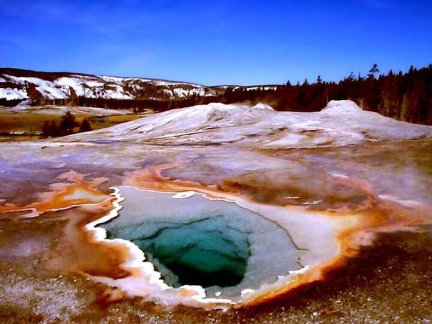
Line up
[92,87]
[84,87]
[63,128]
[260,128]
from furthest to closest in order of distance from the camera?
[92,87], [84,87], [63,128], [260,128]

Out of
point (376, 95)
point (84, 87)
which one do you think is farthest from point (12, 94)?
point (376, 95)

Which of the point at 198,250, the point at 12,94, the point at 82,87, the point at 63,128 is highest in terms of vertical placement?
the point at 82,87

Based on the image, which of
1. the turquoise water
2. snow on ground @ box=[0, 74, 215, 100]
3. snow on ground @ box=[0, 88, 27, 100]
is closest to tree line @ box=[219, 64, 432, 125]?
the turquoise water

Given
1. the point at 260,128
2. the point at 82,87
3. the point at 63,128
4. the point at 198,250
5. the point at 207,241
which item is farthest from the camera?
the point at 82,87

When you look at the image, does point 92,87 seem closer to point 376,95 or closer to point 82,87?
point 82,87

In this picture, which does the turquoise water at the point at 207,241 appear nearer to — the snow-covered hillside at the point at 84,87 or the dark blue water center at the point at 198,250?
the dark blue water center at the point at 198,250

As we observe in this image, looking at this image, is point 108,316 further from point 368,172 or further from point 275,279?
point 368,172
